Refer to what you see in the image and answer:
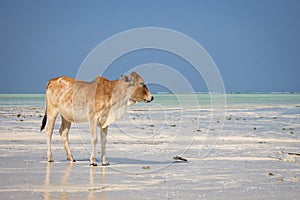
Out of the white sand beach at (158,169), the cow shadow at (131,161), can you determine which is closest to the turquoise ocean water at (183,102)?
the white sand beach at (158,169)

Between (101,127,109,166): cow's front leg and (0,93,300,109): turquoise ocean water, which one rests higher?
(0,93,300,109): turquoise ocean water

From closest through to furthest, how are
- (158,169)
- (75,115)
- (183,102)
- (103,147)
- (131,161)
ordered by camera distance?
(158,169) < (103,147) < (131,161) < (75,115) < (183,102)

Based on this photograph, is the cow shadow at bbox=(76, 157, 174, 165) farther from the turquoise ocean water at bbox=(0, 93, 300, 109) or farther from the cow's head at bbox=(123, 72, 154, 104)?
the turquoise ocean water at bbox=(0, 93, 300, 109)

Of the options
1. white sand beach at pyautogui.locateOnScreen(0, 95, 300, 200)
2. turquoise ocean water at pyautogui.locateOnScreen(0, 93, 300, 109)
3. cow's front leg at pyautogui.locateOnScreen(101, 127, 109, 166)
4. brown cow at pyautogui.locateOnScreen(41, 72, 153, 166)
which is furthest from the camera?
turquoise ocean water at pyautogui.locateOnScreen(0, 93, 300, 109)

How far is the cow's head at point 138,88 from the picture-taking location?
1515cm

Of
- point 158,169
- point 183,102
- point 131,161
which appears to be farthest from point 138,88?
point 183,102

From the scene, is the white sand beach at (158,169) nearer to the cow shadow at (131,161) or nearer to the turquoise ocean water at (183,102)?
the cow shadow at (131,161)

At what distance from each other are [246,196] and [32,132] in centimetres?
1608

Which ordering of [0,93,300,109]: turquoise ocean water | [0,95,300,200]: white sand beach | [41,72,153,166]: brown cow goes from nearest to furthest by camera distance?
[0,95,300,200]: white sand beach < [41,72,153,166]: brown cow < [0,93,300,109]: turquoise ocean water

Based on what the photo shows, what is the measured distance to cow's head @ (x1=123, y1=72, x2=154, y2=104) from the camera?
15.1 metres

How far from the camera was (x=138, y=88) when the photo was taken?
596 inches

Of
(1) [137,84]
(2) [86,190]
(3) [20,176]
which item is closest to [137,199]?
(2) [86,190]

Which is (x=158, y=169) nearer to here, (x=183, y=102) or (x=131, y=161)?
(x=131, y=161)

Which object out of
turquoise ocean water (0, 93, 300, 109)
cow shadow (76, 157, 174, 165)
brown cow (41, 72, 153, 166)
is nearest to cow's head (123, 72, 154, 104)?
brown cow (41, 72, 153, 166)
